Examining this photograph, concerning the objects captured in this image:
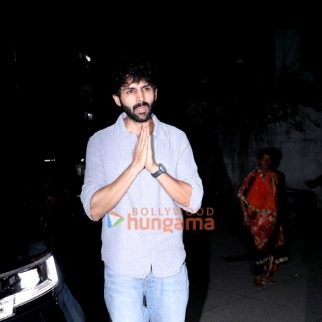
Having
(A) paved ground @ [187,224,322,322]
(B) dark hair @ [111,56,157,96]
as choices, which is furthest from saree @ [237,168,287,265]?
(B) dark hair @ [111,56,157,96]

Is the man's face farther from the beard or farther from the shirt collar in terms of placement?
the shirt collar

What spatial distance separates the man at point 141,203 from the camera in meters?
2.10

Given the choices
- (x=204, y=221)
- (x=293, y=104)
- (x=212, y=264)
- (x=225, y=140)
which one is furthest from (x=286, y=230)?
(x=225, y=140)

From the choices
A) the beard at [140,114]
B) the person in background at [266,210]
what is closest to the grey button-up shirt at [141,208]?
the beard at [140,114]

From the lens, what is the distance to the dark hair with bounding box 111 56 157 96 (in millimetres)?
2258

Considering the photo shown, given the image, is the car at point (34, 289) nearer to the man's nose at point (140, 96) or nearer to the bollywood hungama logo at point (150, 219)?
the bollywood hungama logo at point (150, 219)

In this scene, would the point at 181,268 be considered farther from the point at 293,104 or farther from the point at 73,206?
Answer: the point at 293,104

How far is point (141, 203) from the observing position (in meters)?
2.19

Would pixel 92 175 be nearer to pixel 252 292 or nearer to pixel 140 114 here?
pixel 140 114

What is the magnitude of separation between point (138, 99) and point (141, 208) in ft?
1.87

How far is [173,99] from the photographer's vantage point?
45.5 ft

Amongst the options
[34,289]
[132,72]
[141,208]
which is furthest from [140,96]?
[34,289]

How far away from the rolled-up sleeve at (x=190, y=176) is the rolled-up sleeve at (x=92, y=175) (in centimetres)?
42

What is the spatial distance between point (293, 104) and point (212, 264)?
20.0 ft
